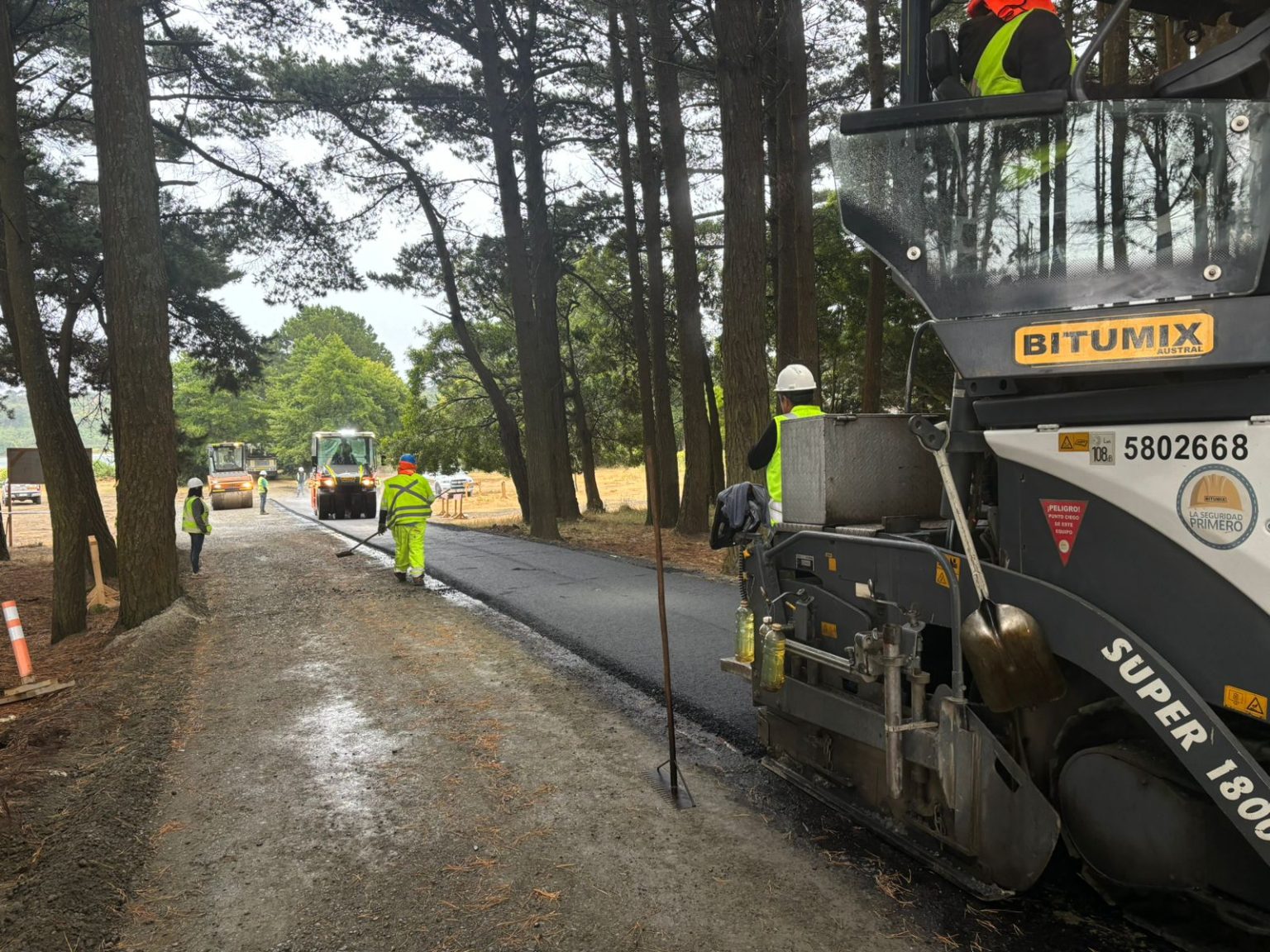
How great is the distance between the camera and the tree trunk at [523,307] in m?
18.1

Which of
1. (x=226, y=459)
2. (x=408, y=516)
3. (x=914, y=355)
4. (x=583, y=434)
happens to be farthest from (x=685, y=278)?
(x=226, y=459)

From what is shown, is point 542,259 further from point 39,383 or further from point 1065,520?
point 1065,520

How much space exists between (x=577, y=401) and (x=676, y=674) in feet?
73.1


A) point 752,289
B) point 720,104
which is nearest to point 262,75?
point 720,104

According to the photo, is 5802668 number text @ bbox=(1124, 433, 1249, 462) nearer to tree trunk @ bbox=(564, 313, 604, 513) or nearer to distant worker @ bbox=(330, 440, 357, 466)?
tree trunk @ bbox=(564, 313, 604, 513)

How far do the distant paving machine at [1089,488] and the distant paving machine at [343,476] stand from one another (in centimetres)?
2746

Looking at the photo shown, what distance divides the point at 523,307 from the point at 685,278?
396 cm

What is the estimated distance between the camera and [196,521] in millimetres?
14266

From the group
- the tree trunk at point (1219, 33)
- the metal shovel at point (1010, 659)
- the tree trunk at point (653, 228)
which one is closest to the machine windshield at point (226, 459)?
the tree trunk at point (653, 228)

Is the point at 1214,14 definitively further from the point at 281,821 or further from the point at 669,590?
the point at 669,590

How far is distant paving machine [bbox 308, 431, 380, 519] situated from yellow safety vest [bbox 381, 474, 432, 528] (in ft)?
57.9

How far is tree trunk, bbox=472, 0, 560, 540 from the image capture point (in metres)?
18.1

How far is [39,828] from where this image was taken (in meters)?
4.04

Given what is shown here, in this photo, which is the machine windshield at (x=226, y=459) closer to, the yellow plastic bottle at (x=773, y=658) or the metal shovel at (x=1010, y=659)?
the yellow plastic bottle at (x=773, y=658)
